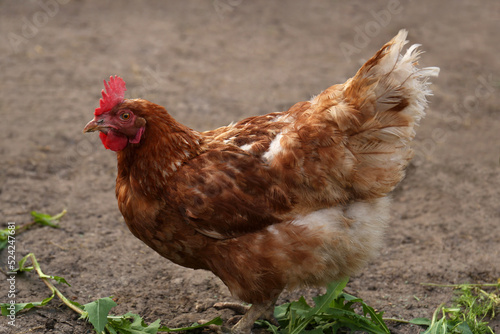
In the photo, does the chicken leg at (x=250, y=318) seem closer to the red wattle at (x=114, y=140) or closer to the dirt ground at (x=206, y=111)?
the dirt ground at (x=206, y=111)

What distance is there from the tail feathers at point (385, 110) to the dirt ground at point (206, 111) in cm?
102

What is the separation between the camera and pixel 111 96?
298cm

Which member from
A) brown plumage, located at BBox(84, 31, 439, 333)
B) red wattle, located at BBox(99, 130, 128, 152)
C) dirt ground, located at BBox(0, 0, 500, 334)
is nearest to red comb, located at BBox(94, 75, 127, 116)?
brown plumage, located at BBox(84, 31, 439, 333)

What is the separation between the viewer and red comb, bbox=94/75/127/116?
9.68ft

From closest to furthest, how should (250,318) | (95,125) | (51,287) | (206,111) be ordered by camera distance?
(95,125)
(250,318)
(51,287)
(206,111)

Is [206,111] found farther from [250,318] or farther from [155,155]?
[250,318]

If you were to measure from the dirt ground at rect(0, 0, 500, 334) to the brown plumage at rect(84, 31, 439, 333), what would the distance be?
2.30ft

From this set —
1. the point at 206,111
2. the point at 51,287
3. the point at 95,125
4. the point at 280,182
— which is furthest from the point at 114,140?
the point at 206,111

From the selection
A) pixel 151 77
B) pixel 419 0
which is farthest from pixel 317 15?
pixel 151 77

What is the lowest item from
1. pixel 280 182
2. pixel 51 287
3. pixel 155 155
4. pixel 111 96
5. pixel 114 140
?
pixel 51 287

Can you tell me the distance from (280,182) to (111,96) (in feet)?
3.53

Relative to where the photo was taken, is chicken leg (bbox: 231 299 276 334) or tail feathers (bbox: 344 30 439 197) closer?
tail feathers (bbox: 344 30 439 197)

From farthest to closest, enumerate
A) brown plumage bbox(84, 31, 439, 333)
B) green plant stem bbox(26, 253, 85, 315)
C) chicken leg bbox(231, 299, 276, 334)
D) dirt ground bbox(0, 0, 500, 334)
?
dirt ground bbox(0, 0, 500, 334) → green plant stem bbox(26, 253, 85, 315) → chicken leg bbox(231, 299, 276, 334) → brown plumage bbox(84, 31, 439, 333)

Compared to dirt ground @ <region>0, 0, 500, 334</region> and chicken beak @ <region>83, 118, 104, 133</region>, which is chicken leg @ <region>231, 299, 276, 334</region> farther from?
chicken beak @ <region>83, 118, 104, 133</region>
